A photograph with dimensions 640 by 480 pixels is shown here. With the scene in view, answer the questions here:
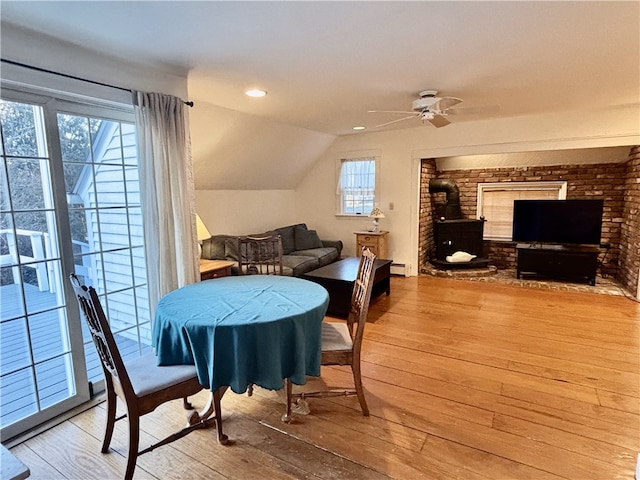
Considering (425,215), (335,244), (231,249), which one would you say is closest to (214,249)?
(231,249)

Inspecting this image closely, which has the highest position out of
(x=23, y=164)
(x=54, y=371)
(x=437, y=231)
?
(x=23, y=164)

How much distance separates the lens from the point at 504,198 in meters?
5.81

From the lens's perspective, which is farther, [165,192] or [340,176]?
[340,176]

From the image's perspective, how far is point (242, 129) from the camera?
4.28m

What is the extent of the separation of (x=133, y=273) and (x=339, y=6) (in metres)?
2.26

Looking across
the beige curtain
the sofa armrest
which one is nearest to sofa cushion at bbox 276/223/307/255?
the sofa armrest

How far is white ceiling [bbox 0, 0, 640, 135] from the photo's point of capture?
178cm

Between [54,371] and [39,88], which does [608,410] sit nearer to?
[54,371]

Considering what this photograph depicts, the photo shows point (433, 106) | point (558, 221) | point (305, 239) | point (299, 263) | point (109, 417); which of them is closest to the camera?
point (109, 417)

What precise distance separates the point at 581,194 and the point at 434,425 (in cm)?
492

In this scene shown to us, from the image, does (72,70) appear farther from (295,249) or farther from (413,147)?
(413,147)

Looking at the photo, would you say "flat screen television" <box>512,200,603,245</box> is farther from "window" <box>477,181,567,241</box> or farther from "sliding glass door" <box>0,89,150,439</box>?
"sliding glass door" <box>0,89,150,439</box>

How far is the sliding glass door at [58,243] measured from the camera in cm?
200

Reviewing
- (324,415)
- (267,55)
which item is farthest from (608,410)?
(267,55)
